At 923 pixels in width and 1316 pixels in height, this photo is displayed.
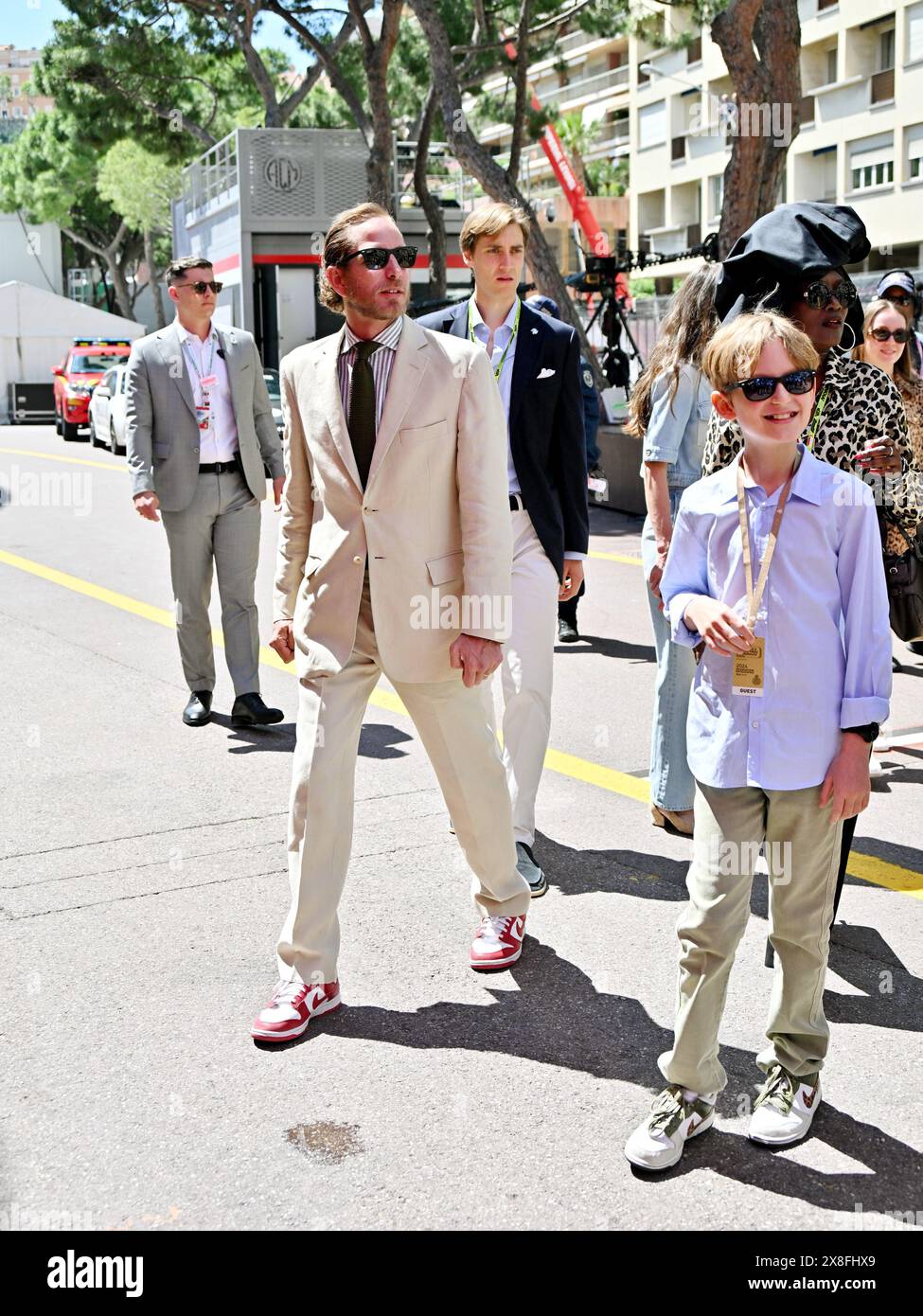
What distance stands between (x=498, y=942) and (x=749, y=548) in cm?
159

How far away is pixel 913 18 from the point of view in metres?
41.7

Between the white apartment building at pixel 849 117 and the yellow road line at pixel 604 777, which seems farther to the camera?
the white apartment building at pixel 849 117

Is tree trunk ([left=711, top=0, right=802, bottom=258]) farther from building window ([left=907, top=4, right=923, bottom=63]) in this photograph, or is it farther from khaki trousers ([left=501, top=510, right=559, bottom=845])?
building window ([left=907, top=4, right=923, bottom=63])

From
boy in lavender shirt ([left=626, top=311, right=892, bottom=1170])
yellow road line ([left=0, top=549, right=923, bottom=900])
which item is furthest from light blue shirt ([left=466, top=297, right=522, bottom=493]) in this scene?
boy in lavender shirt ([left=626, top=311, right=892, bottom=1170])

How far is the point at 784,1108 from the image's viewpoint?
3371 mm

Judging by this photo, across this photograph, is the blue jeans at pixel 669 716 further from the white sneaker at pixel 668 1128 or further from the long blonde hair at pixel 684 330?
the white sneaker at pixel 668 1128

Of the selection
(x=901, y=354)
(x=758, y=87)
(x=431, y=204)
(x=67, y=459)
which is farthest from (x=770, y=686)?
(x=431, y=204)

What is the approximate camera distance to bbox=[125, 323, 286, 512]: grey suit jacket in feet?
23.5

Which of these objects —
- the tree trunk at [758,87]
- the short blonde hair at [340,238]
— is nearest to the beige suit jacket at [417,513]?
the short blonde hair at [340,238]

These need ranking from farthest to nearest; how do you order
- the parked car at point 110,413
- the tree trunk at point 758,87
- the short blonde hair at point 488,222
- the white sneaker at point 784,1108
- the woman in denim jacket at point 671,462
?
the parked car at point 110,413 → the tree trunk at point 758,87 → the woman in denim jacket at point 671,462 → the short blonde hair at point 488,222 → the white sneaker at point 784,1108

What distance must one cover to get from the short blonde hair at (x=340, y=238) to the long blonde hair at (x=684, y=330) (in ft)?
4.50

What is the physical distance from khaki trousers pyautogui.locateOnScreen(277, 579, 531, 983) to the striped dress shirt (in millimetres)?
470

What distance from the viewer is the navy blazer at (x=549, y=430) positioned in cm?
498
